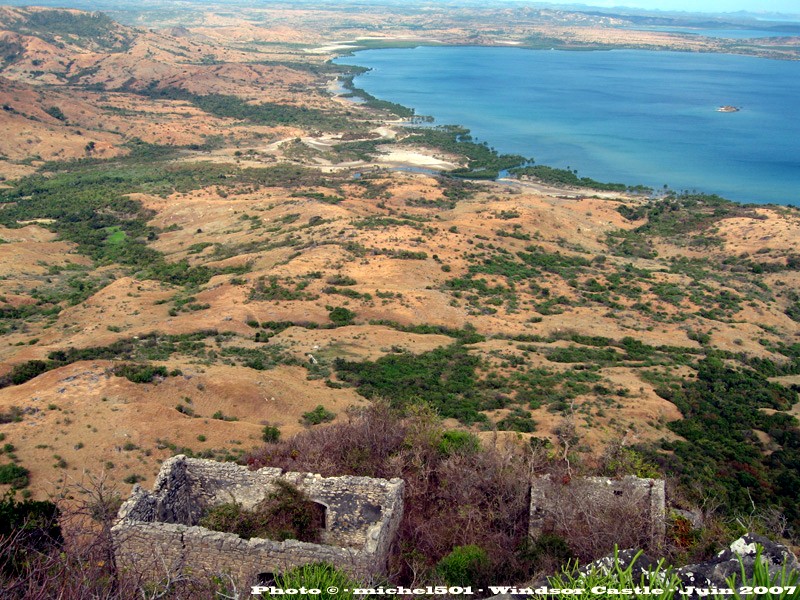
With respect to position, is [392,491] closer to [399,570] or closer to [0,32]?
[399,570]

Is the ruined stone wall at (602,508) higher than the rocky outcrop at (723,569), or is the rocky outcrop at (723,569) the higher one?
the rocky outcrop at (723,569)

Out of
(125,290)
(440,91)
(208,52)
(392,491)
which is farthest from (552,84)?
(392,491)

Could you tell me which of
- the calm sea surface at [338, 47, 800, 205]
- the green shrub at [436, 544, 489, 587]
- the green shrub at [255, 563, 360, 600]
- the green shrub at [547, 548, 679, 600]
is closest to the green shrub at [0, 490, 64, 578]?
the green shrub at [255, 563, 360, 600]

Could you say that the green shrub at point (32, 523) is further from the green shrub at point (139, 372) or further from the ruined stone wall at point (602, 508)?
the green shrub at point (139, 372)

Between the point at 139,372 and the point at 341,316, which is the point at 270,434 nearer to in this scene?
the point at 139,372

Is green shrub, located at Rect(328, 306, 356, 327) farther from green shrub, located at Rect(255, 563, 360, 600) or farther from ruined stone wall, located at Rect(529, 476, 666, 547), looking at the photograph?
green shrub, located at Rect(255, 563, 360, 600)

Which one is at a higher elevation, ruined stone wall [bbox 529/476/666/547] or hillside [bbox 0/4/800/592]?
ruined stone wall [bbox 529/476/666/547]

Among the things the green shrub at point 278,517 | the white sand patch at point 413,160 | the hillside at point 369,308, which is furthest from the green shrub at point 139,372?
the white sand patch at point 413,160
